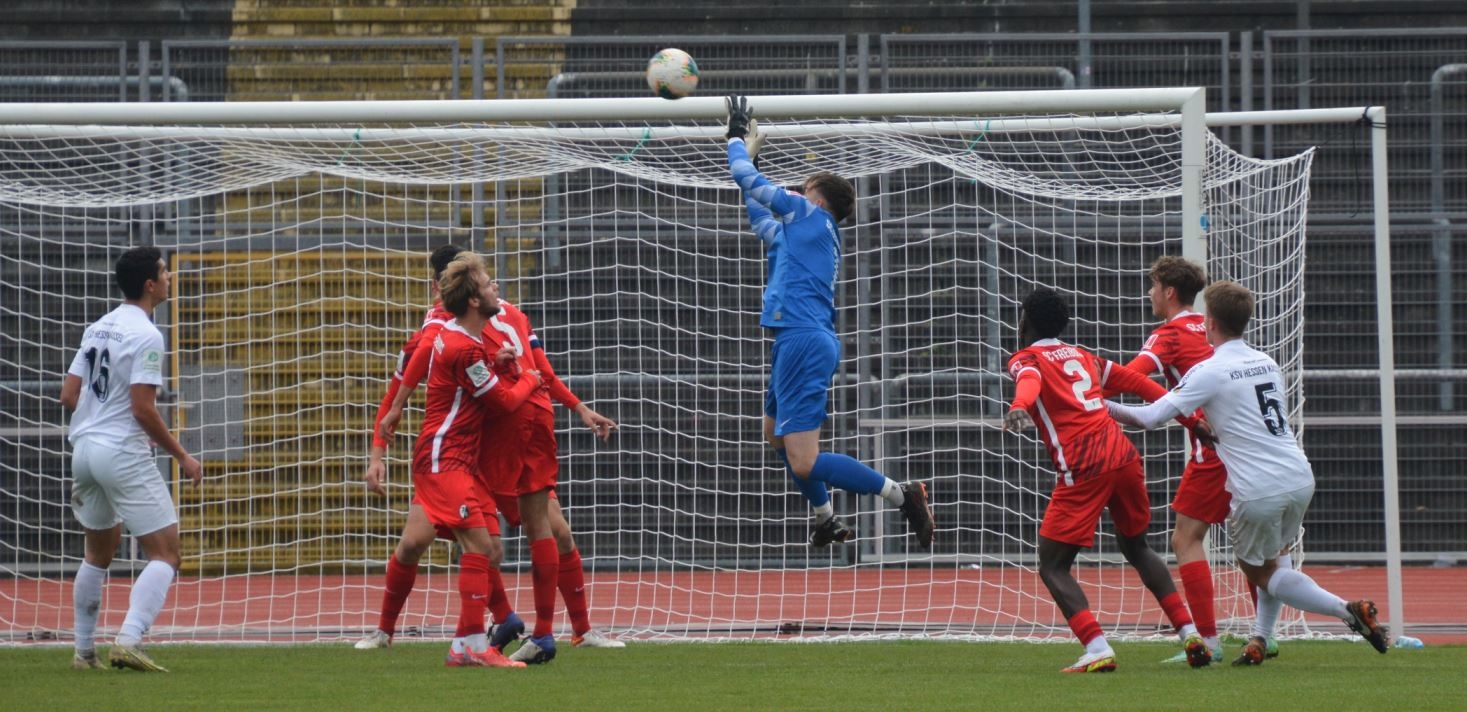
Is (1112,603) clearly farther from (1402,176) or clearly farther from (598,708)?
(598,708)

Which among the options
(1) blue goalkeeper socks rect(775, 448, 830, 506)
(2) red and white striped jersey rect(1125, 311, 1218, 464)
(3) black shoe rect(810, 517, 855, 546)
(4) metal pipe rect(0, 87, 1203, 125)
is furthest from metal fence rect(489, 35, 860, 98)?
(3) black shoe rect(810, 517, 855, 546)

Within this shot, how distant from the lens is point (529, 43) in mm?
12953

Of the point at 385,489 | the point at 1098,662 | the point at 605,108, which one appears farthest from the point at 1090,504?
the point at 385,489

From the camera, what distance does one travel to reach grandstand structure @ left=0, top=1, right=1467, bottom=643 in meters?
12.5

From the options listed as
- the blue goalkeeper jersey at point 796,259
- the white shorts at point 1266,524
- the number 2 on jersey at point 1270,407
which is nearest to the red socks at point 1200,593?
the white shorts at point 1266,524

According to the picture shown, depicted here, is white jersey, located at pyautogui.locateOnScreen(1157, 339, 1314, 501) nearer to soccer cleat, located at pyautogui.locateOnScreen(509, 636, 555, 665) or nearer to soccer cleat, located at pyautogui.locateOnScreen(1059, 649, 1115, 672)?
soccer cleat, located at pyautogui.locateOnScreen(1059, 649, 1115, 672)

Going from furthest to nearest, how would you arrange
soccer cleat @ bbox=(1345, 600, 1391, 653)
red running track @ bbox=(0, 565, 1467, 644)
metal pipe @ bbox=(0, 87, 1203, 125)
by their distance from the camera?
red running track @ bbox=(0, 565, 1467, 644), metal pipe @ bbox=(0, 87, 1203, 125), soccer cleat @ bbox=(1345, 600, 1391, 653)

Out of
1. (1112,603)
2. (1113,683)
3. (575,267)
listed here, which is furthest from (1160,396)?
(575,267)

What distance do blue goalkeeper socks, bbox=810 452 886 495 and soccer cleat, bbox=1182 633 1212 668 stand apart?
1.63 metres

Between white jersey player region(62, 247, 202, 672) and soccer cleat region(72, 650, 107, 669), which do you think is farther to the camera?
soccer cleat region(72, 650, 107, 669)

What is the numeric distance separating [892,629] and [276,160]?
480 centimetres

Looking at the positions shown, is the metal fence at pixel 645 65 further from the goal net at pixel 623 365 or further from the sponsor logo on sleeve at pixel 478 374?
the sponsor logo on sleeve at pixel 478 374

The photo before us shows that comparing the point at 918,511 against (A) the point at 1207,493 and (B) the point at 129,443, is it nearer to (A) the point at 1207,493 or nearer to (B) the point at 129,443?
(A) the point at 1207,493

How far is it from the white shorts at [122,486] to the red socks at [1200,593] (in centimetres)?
462
